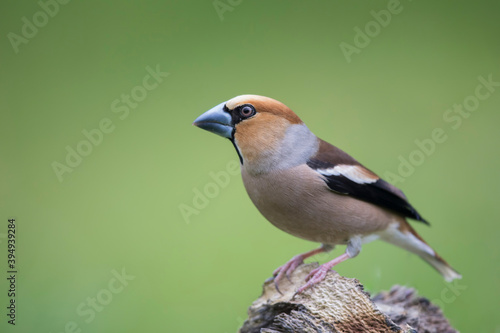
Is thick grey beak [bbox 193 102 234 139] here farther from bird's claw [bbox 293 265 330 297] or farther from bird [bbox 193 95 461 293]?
bird's claw [bbox 293 265 330 297]

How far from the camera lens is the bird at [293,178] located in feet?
9.46

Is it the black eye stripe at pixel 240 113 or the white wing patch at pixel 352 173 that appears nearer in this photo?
the black eye stripe at pixel 240 113

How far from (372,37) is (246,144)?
13.4 ft

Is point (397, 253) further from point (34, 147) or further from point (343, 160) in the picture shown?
point (34, 147)

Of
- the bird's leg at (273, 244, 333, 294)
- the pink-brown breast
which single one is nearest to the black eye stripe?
the pink-brown breast

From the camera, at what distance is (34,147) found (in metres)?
5.29

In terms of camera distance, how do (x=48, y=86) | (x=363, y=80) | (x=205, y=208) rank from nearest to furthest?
(x=205, y=208) < (x=48, y=86) < (x=363, y=80)

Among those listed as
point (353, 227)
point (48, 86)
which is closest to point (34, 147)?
point (48, 86)

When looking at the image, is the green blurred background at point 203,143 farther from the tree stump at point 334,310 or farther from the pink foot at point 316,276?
the pink foot at point 316,276

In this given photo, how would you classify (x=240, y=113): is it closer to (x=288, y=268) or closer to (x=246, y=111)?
(x=246, y=111)

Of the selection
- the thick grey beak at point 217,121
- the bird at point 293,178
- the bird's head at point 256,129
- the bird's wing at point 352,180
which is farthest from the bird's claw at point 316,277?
the thick grey beak at point 217,121

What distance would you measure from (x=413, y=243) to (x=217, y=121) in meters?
1.58


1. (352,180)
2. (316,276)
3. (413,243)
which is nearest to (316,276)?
(316,276)

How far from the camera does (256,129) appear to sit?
291cm
